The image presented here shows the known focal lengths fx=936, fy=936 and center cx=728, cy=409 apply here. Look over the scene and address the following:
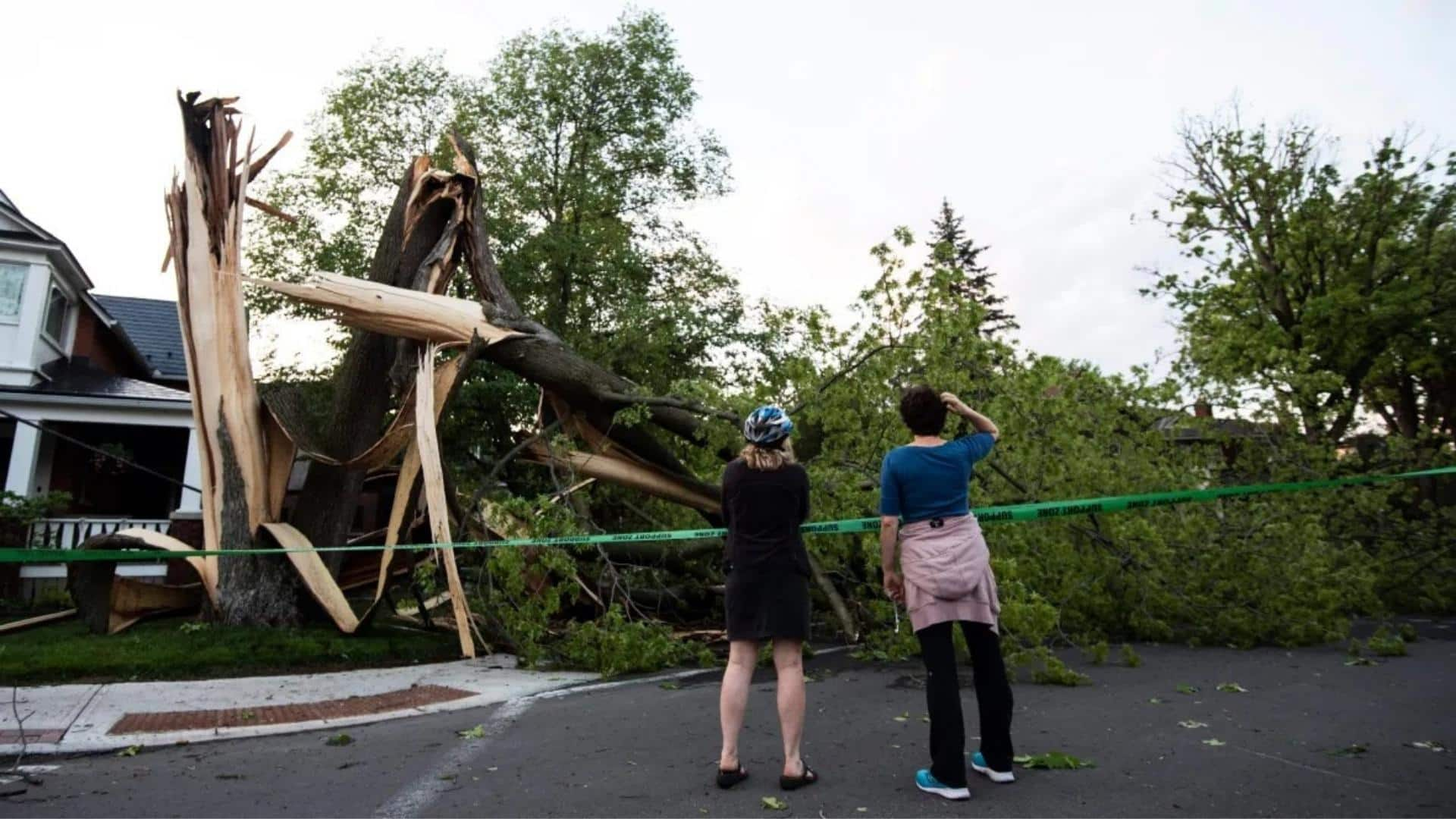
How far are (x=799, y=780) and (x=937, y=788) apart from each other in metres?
0.51

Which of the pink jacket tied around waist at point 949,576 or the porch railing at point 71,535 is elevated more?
the pink jacket tied around waist at point 949,576

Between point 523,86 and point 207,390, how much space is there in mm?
13216

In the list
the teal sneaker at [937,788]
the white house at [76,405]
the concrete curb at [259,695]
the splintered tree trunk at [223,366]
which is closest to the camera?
the teal sneaker at [937,788]

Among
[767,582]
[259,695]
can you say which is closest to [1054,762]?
[767,582]

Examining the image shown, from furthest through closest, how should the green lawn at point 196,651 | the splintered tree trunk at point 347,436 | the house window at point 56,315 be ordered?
the house window at point 56,315
the splintered tree trunk at point 347,436
the green lawn at point 196,651

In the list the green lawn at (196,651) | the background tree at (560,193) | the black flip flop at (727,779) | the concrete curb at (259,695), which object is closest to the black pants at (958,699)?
the black flip flop at (727,779)

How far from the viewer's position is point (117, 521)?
16.8m

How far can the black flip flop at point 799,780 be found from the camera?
355 cm

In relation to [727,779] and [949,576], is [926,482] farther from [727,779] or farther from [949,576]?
[727,779]

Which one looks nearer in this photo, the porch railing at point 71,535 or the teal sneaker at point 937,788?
the teal sneaker at point 937,788

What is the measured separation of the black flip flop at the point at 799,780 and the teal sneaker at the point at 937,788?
41 centimetres

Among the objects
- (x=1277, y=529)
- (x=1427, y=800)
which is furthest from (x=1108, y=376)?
(x=1427, y=800)

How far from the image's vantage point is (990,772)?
3641 millimetres

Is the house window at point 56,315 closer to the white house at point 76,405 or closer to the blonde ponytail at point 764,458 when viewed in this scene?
the white house at point 76,405
